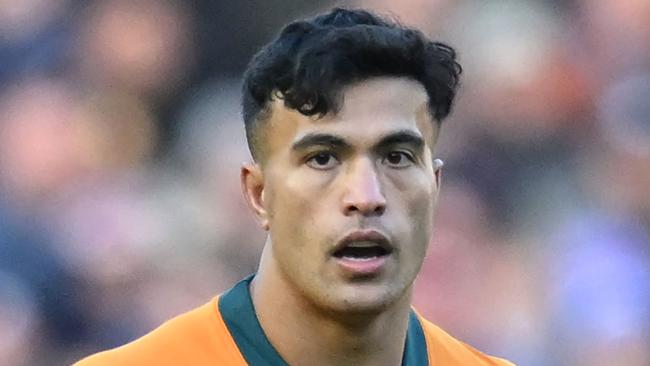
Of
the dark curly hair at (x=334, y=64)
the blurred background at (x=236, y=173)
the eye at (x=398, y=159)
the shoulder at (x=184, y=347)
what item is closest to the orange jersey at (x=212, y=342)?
the shoulder at (x=184, y=347)

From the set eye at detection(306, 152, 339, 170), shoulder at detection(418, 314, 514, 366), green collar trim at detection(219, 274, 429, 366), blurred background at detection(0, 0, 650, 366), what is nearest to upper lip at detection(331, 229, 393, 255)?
eye at detection(306, 152, 339, 170)

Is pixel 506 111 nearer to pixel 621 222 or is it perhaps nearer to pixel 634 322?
pixel 621 222

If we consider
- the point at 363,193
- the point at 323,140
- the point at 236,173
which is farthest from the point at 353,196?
the point at 236,173

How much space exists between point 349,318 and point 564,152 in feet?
8.41

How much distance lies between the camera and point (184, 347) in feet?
8.00

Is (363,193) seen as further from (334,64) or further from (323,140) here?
(334,64)

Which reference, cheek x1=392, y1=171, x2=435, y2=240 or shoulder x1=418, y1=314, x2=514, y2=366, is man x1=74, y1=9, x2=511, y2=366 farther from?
shoulder x1=418, y1=314, x2=514, y2=366

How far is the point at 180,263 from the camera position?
447cm

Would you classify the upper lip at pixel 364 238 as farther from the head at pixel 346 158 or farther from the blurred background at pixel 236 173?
the blurred background at pixel 236 173

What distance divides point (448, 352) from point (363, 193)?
24.9 inches

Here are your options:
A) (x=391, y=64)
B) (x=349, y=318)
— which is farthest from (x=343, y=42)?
(x=349, y=318)

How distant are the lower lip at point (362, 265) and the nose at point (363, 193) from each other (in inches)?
3.2

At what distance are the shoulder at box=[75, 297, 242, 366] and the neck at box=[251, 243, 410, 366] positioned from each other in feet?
0.28

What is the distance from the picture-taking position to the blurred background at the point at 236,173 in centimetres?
441
